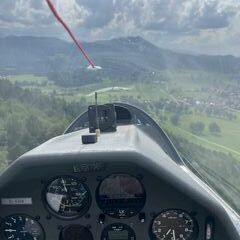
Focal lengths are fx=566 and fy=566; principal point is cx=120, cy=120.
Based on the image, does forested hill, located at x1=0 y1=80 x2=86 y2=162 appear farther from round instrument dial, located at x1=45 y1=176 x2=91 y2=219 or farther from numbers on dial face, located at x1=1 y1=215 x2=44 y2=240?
round instrument dial, located at x1=45 y1=176 x2=91 y2=219

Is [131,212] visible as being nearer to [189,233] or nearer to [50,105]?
[189,233]

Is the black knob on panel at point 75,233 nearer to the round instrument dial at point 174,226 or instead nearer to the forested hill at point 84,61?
the round instrument dial at point 174,226

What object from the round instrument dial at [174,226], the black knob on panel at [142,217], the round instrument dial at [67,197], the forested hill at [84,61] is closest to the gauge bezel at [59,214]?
the round instrument dial at [67,197]

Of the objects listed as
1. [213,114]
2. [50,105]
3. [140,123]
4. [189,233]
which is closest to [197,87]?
[213,114]

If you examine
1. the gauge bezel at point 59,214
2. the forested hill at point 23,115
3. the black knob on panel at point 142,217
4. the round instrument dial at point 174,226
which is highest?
the forested hill at point 23,115

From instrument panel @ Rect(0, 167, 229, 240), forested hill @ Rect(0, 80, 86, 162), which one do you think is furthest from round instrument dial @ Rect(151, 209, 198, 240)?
forested hill @ Rect(0, 80, 86, 162)

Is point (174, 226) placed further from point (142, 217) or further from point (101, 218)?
point (101, 218)
